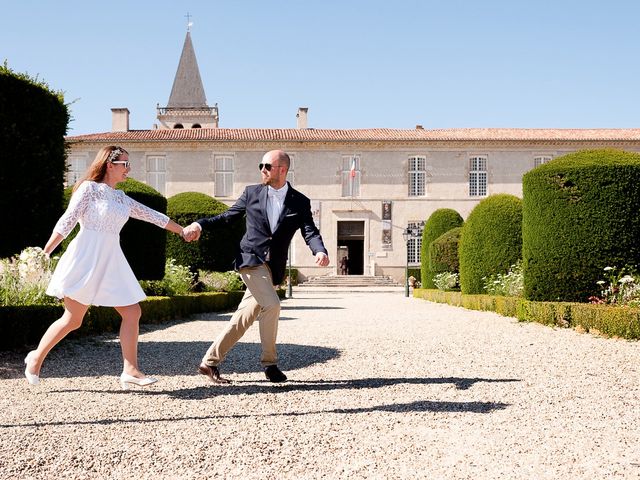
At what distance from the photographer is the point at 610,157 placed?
945cm

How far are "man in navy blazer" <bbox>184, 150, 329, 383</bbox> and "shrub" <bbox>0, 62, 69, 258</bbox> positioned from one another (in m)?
2.61

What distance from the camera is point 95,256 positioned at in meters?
3.98

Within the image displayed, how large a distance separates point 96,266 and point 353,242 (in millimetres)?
34483

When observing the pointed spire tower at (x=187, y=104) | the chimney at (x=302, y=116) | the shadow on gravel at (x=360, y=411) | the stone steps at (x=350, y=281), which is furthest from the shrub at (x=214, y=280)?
the pointed spire tower at (x=187, y=104)

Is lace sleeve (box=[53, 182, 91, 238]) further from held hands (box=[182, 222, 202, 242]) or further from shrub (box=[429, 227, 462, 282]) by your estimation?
shrub (box=[429, 227, 462, 282])

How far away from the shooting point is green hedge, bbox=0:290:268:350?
19.0ft

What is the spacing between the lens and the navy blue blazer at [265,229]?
4.25 m

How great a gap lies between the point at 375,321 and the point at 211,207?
761cm

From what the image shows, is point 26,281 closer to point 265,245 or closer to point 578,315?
point 265,245

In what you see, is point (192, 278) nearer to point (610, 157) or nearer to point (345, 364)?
point (610, 157)

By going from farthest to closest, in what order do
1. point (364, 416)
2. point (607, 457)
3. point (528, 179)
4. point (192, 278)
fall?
point (192, 278) < point (528, 179) < point (364, 416) < point (607, 457)

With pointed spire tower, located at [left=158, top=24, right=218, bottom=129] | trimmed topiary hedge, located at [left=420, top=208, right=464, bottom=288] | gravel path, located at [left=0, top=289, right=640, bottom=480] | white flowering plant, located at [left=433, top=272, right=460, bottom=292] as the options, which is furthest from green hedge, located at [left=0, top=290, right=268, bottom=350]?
pointed spire tower, located at [left=158, top=24, right=218, bottom=129]

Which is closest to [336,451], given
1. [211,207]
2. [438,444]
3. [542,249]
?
[438,444]

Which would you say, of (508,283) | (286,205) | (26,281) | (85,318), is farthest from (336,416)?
(508,283)
